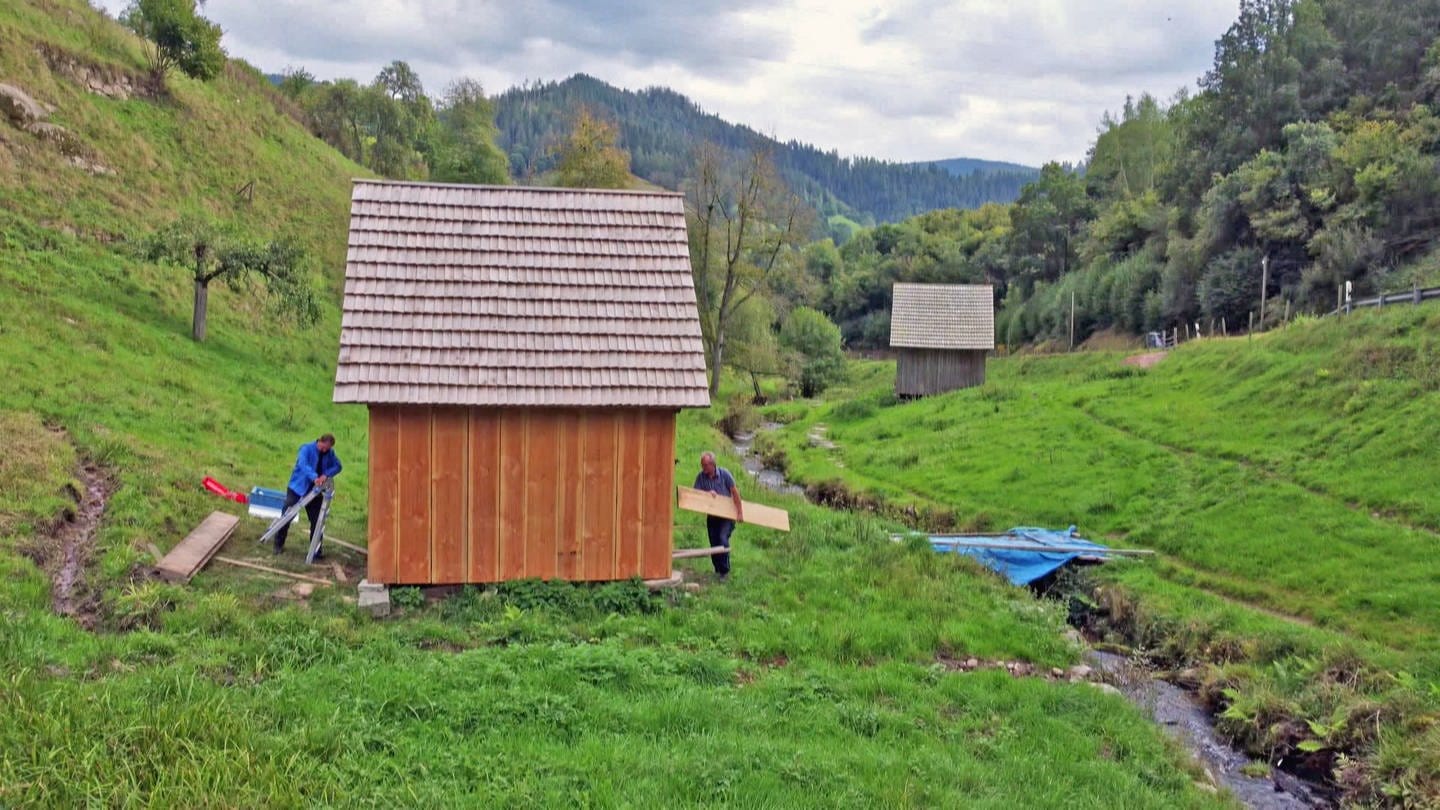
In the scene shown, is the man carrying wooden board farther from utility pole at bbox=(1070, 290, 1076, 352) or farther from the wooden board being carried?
utility pole at bbox=(1070, 290, 1076, 352)

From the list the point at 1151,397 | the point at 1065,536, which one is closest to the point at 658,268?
the point at 1065,536

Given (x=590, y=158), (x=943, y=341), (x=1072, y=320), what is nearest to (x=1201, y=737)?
(x=943, y=341)

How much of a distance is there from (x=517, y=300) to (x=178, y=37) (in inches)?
1297

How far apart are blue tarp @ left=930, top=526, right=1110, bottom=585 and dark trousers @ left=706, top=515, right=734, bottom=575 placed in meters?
5.79

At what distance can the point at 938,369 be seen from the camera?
Answer: 46.2 m

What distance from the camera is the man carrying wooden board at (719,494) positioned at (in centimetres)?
1527

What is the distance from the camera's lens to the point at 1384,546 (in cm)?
1622

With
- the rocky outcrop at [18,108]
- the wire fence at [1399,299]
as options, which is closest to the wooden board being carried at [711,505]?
the wire fence at [1399,299]

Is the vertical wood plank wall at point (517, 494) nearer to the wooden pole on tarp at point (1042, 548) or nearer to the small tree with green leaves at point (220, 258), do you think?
the wooden pole on tarp at point (1042, 548)

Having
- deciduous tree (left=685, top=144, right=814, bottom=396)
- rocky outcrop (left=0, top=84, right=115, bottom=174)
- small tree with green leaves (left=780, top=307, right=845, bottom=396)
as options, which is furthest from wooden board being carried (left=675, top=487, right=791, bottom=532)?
small tree with green leaves (left=780, top=307, right=845, bottom=396)

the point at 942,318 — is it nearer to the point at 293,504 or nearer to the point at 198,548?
the point at 293,504

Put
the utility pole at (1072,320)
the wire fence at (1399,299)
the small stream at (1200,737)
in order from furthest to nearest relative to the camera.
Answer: the utility pole at (1072,320)
the wire fence at (1399,299)
the small stream at (1200,737)

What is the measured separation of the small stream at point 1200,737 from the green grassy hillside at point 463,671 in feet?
3.70

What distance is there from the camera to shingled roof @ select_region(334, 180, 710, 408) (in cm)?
1325
